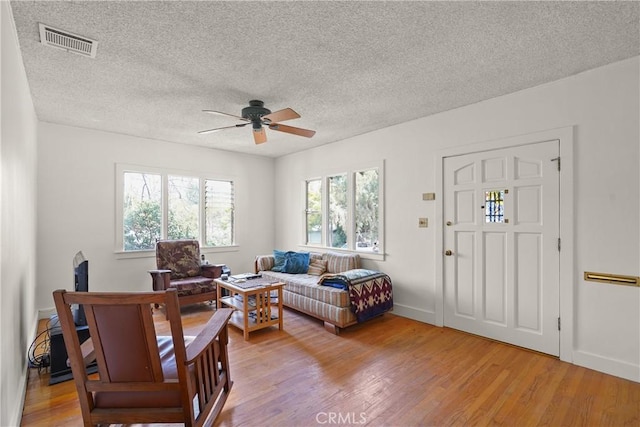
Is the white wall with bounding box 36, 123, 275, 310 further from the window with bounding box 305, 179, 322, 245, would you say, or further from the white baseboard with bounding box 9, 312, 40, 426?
the window with bounding box 305, 179, 322, 245

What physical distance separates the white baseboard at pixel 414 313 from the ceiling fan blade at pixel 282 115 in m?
2.72

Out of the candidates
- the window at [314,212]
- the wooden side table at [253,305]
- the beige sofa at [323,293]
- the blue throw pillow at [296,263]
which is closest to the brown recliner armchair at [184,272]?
the wooden side table at [253,305]

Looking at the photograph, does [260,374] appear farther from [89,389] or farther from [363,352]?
[89,389]

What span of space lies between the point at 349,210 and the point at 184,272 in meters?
2.62

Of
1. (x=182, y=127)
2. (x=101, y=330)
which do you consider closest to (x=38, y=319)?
(x=182, y=127)

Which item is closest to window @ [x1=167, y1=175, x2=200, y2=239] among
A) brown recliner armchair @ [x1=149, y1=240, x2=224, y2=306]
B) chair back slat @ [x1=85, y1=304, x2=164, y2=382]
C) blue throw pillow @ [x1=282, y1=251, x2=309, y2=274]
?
brown recliner armchair @ [x1=149, y1=240, x2=224, y2=306]

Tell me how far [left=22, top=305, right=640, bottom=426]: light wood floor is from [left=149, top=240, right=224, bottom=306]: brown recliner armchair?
127 cm

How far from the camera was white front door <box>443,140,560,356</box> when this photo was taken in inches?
110

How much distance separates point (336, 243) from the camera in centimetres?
501

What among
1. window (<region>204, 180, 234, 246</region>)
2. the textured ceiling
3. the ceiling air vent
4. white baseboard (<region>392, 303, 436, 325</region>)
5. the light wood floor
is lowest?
the light wood floor

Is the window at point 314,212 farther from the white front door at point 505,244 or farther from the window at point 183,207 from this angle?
the white front door at point 505,244

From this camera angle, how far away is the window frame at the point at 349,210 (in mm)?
4199

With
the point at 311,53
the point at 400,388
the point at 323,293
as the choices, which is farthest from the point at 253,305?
the point at 311,53

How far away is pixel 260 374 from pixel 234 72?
2526mm
